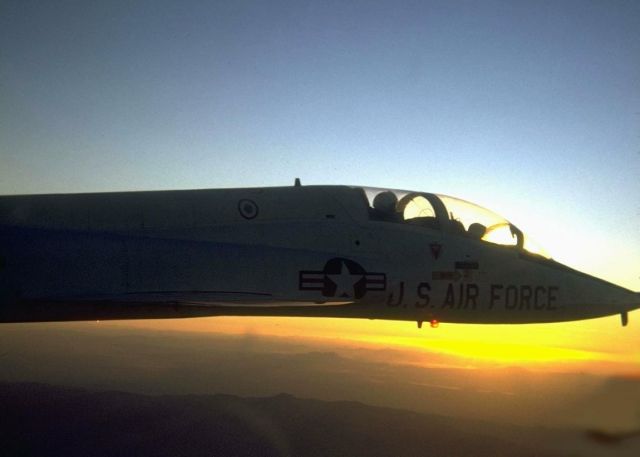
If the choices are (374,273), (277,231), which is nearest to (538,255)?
(374,273)

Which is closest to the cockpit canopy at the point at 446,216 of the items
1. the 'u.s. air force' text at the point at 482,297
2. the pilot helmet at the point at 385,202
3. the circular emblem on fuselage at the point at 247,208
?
the pilot helmet at the point at 385,202

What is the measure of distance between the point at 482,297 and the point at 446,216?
170 centimetres

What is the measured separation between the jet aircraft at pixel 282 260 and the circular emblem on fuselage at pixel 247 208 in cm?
2

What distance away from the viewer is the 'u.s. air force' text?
796cm

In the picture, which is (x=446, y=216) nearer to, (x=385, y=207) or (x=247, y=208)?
(x=385, y=207)

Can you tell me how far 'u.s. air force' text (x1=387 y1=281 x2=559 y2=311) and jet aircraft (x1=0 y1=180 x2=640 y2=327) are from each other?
22mm

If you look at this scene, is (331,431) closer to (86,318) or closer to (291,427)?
(291,427)

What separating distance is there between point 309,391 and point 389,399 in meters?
16.4

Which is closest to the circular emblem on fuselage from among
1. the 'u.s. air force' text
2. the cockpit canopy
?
the cockpit canopy

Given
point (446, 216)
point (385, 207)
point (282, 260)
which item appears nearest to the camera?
point (282, 260)

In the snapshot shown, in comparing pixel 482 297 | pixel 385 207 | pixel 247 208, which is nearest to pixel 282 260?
pixel 247 208

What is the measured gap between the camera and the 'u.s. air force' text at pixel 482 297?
26.1ft

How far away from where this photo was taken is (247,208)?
7.82 m

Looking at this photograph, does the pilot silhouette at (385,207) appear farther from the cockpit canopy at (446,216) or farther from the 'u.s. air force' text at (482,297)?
the 'u.s. air force' text at (482,297)
